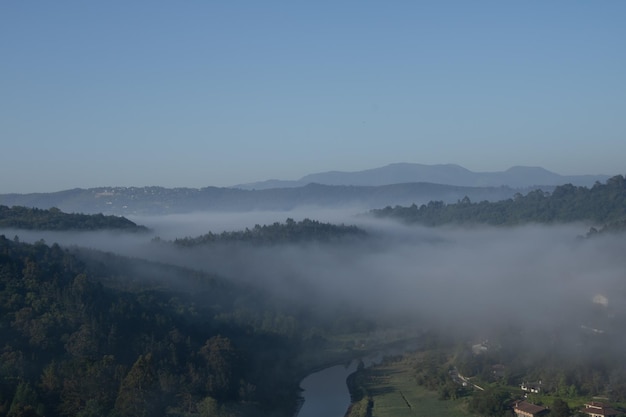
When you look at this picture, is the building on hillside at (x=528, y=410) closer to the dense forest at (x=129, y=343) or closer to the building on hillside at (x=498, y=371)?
the building on hillside at (x=498, y=371)

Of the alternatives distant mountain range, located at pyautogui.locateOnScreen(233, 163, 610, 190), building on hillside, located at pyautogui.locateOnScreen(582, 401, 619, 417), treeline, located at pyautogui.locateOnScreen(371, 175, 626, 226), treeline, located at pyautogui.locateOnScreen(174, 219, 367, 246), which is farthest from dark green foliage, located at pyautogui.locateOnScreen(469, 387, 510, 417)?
distant mountain range, located at pyautogui.locateOnScreen(233, 163, 610, 190)

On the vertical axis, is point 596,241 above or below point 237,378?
above

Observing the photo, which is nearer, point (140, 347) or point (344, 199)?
point (140, 347)

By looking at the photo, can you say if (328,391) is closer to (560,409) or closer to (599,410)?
(560,409)

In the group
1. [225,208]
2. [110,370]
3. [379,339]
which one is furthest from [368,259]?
[225,208]

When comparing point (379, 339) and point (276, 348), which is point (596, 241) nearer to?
point (379, 339)

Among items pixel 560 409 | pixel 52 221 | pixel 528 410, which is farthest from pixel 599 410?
Result: pixel 52 221

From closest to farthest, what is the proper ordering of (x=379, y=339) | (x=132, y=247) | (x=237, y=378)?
(x=237, y=378)
(x=379, y=339)
(x=132, y=247)
